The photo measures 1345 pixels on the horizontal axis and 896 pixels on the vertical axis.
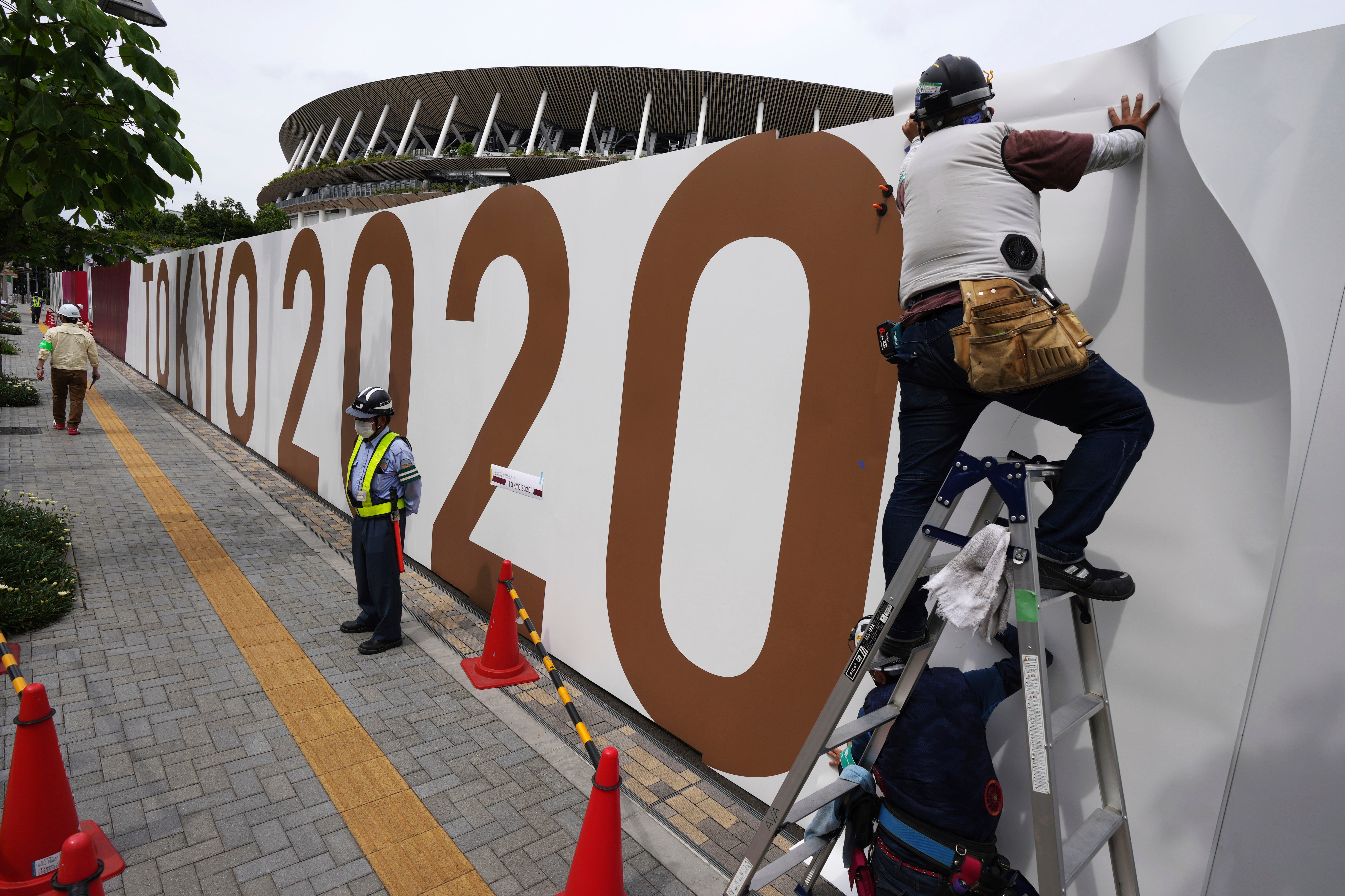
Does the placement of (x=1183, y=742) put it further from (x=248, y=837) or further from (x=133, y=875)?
(x=133, y=875)

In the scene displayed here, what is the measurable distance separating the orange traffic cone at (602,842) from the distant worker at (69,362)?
41.1ft

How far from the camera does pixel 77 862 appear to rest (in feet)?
7.45

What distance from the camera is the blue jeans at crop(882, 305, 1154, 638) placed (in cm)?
207

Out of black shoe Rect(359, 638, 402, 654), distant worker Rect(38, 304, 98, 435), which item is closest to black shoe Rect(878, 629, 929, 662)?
black shoe Rect(359, 638, 402, 654)

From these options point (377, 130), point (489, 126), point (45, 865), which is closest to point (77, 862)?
point (45, 865)

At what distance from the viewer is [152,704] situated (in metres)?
4.21

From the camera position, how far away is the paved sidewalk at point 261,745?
10.2 ft

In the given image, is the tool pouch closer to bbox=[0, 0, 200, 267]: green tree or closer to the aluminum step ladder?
the aluminum step ladder

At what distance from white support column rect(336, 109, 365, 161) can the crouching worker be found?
211 ft

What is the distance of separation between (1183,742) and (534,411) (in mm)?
4309

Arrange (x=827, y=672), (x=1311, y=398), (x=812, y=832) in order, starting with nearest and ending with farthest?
(x=1311, y=398)
(x=812, y=832)
(x=827, y=672)

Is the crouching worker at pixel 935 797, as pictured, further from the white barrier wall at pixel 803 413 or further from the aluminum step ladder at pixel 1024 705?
the white barrier wall at pixel 803 413

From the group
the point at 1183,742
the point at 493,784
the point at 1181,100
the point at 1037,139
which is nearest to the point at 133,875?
the point at 493,784

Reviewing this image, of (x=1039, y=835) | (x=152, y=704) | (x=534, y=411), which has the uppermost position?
(x=534, y=411)
